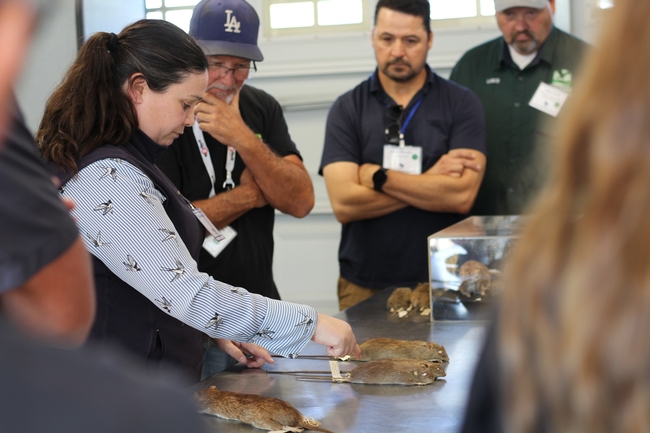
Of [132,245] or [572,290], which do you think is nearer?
[572,290]

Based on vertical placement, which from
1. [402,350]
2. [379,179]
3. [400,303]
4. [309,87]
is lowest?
[400,303]

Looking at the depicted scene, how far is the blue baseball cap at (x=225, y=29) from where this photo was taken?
9.12ft

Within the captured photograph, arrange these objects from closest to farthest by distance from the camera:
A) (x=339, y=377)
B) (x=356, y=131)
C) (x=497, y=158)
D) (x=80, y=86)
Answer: (x=80, y=86), (x=339, y=377), (x=356, y=131), (x=497, y=158)

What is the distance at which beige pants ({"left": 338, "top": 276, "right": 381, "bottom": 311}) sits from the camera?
3.41 metres

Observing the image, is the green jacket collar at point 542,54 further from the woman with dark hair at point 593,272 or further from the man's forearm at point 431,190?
the woman with dark hair at point 593,272

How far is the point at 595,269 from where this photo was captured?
1.65ft

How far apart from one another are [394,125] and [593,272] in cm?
294

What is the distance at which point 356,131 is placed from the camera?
3465 millimetres

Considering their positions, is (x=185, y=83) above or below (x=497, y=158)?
above

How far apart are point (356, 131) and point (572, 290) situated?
2.98m

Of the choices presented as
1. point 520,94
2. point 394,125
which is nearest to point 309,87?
point 520,94

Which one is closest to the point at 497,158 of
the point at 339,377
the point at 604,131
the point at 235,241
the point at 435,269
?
the point at 435,269

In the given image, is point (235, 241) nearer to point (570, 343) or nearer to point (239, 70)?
point (239, 70)

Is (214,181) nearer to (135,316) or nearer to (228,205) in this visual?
(228,205)
